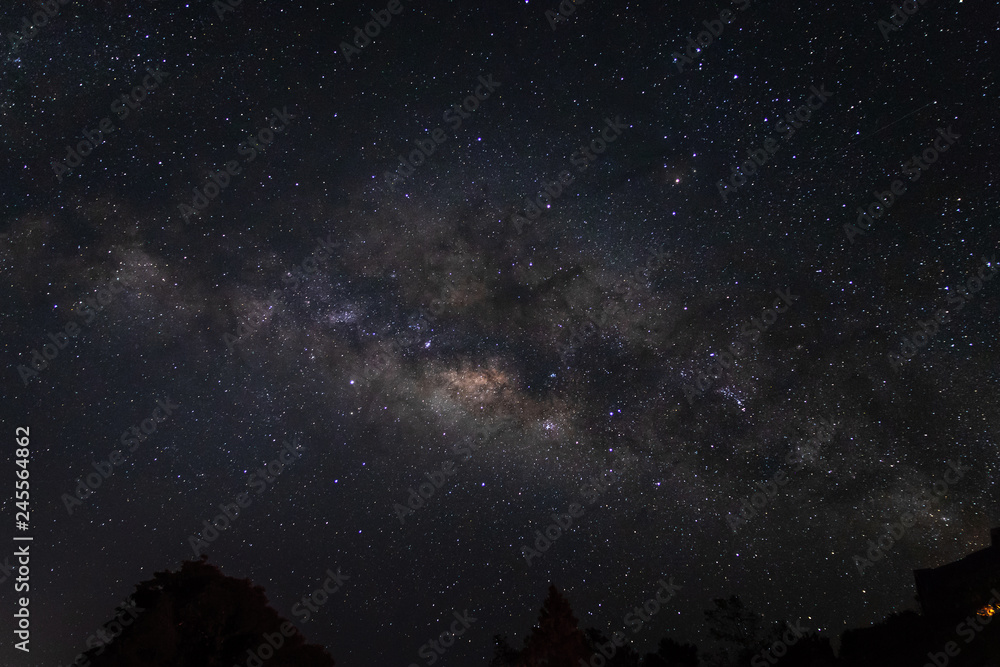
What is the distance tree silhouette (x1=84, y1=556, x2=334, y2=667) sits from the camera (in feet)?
44.1

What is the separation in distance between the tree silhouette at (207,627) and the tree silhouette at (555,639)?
7.53 metres

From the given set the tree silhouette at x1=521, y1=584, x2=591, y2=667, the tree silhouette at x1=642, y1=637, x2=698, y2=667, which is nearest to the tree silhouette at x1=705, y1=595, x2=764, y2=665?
the tree silhouette at x1=642, y1=637, x2=698, y2=667

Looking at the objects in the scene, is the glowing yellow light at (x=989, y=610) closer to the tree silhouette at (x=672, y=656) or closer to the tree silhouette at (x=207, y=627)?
the tree silhouette at (x=672, y=656)

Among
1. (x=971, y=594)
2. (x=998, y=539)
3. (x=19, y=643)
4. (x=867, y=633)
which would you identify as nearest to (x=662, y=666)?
(x=867, y=633)

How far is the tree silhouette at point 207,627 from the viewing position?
13.5 meters

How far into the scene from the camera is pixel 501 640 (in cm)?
3366

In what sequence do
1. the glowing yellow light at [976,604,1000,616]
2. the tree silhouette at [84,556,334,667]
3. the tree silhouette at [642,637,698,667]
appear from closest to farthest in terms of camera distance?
the tree silhouette at [84,556,334,667] → the glowing yellow light at [976,604,1000,616] → the tree silhouette at [642,637,698,667]

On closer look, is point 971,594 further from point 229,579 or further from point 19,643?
point 19,643

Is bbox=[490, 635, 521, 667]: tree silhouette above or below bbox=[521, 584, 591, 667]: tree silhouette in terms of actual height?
below

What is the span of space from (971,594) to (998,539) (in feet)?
22.7

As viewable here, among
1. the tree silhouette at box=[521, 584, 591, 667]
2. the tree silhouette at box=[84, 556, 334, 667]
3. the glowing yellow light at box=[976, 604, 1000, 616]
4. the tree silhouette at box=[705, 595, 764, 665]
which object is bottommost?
the tree silhouette at box=[705, 595, 764, 665]

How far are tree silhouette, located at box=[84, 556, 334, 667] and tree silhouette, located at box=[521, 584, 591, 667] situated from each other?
7532 mm

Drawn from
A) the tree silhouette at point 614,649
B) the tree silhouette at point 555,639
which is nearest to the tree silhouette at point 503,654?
the tree silhouette at point 614,649

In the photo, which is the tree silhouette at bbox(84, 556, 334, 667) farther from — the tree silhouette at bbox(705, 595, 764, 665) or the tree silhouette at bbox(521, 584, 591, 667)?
the tree silhouette at bbox(705, 595, 764, 665)
